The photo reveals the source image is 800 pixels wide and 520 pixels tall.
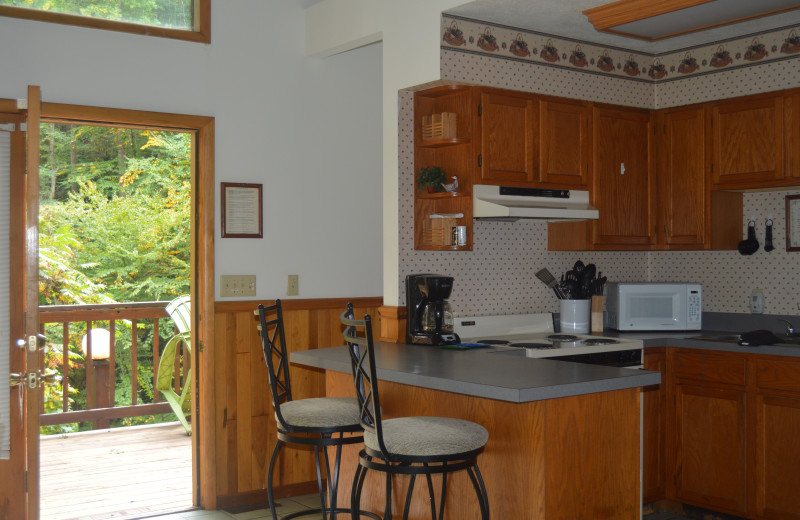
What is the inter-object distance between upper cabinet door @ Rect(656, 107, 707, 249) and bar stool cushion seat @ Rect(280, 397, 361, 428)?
249 cm

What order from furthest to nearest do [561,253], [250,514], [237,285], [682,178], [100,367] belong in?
[100,367], [561,253], [682,178], [237,285], [250,514]

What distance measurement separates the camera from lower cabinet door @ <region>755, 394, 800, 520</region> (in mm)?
3775

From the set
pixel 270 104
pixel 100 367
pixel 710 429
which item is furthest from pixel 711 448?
pixel 100 367

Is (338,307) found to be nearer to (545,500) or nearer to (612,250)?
(612,250)

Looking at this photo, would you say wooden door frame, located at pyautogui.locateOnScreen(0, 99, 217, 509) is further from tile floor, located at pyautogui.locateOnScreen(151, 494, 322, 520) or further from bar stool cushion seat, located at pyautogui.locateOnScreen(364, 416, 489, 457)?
bar stool cushion seat, located at pyautogui.locateOnScreen(364, 416, 489, 457)

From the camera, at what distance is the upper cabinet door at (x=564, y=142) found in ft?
14.2

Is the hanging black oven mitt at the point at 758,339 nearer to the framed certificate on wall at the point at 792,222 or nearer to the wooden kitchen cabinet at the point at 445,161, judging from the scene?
the framed certificate on wall at the point at 792,222

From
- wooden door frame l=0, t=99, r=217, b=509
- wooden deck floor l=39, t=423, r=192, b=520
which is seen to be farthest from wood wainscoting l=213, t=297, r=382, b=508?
wooden deck floor l=39, t=423, r=192, b=520

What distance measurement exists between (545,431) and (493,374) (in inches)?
11.5

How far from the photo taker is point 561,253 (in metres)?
4.89

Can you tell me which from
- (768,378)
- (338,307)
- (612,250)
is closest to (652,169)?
(612,250)

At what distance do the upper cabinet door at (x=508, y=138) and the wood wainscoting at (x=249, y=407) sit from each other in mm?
1008

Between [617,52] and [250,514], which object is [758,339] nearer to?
[617,52]

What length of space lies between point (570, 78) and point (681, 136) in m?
0.79
